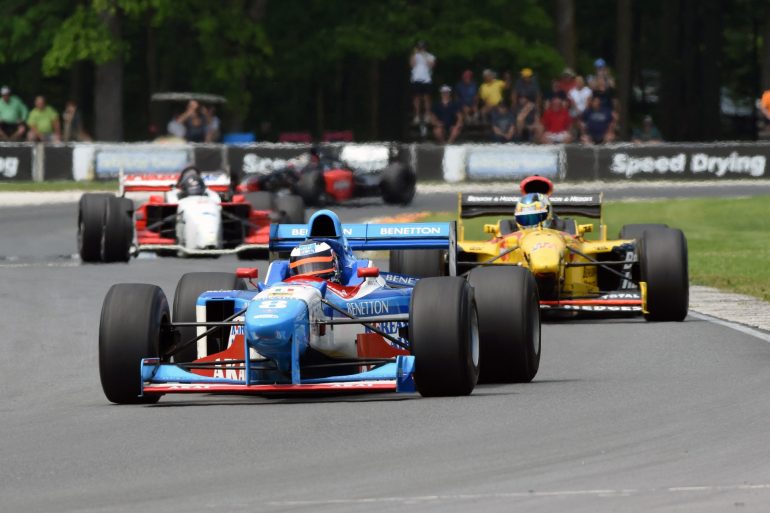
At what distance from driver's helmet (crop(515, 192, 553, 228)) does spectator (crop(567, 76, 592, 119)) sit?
76.2 feet

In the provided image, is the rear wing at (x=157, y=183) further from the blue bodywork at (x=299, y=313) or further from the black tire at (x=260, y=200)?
the blue bodywork at (x=299, y=313)

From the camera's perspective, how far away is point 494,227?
19328 mm

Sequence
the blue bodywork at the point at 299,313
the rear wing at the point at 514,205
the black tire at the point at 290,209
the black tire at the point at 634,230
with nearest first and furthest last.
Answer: the blue bodywork at the point at 299,313
the black tire at the point at 634,230
the rear wing at the point at 514,205
the black tire at the point at 290,209

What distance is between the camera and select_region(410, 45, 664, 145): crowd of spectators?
135ft

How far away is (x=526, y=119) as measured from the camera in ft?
137

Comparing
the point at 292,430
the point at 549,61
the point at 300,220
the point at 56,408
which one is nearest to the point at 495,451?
the point at 292,430

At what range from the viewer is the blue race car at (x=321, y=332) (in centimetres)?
1174

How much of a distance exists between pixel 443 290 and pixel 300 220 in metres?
14.8

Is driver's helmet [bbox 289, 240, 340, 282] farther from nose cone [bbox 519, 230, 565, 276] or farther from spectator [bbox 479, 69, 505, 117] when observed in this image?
spectator [bbox 479, 69, 505, 117]

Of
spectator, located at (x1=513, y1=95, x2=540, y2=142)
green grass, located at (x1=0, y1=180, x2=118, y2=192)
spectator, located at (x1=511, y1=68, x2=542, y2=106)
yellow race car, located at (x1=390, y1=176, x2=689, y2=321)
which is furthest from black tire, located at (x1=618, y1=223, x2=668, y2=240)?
spectator, located at (x1=511, y1=68, x2=542, y2=106)

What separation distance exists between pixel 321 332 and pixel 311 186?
21.7 metres

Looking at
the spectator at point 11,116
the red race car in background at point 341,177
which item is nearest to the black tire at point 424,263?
the red race car in background at point 341,177

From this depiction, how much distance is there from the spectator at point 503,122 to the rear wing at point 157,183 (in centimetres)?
1564

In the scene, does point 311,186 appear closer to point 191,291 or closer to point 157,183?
point 157,183
